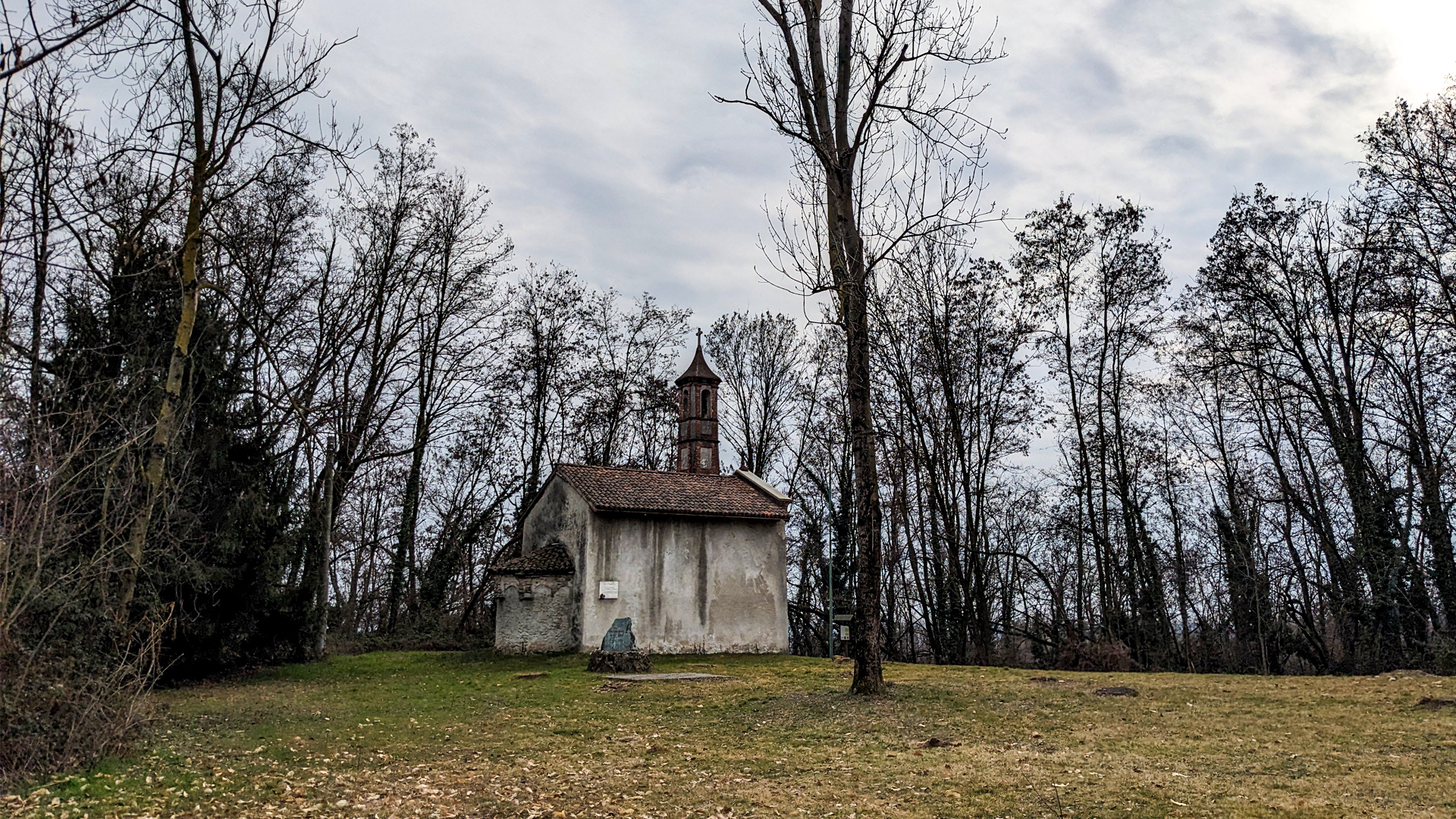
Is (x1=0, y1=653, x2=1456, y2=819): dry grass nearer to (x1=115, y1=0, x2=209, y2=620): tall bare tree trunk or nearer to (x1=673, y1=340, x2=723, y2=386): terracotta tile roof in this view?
(x1=115, y1=0, x2=209, y2=620): tall bare tree trunk

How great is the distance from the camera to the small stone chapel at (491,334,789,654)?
22.9 m

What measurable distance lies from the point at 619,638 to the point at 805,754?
13.6m

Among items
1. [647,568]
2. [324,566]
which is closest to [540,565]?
[647,568]

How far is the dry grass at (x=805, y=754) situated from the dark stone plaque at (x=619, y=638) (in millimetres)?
7012

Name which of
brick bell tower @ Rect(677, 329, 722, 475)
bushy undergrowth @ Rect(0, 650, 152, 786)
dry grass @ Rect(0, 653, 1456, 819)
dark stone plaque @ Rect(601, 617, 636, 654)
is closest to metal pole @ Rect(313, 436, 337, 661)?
dry grass @ Rect(0, 653, 1456, 819)

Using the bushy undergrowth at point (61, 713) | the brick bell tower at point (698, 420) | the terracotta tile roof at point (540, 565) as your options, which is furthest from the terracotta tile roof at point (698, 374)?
the bushy undergrowth at point (61, 713)

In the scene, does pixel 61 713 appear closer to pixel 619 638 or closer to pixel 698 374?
pixel 619 638

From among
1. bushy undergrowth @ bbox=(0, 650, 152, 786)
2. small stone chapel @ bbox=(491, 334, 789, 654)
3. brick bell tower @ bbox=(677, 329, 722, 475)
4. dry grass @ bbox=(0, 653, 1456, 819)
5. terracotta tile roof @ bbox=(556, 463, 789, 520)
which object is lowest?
dry grass @ bbox=(0, 653, 1456, 819)

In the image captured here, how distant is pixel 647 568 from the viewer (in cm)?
2350

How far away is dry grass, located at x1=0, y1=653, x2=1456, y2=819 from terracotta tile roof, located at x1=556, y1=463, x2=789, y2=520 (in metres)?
8.45

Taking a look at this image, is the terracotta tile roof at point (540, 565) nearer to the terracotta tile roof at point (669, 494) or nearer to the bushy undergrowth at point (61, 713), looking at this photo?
the terracotta tile roof at point (669, 494)

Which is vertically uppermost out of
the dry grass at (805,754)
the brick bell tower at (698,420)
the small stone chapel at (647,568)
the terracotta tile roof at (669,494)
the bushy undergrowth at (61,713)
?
the brick bell tower at (698,420)

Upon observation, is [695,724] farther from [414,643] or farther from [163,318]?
[414,643]

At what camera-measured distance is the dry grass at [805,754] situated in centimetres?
707
